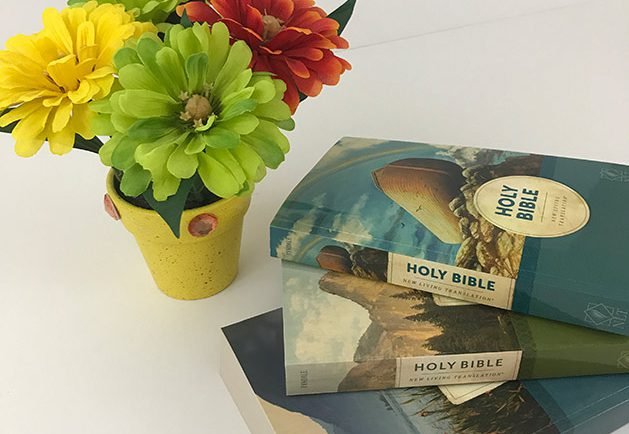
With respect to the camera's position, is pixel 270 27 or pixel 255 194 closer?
pixel 270 27

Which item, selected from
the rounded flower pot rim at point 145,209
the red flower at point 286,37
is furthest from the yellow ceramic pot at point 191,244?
Result: the red flower at point 286,37

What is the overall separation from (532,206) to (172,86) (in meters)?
0.29

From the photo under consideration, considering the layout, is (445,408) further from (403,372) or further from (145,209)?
(145,209)

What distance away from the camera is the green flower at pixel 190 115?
51 cm

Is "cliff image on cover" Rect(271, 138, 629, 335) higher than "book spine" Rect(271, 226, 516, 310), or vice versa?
"cliff image on cover" Rect(271, 138, 629, 335)

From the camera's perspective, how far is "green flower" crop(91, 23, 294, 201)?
1.68 feet

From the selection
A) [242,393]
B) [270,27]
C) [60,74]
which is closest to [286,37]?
[270,27]

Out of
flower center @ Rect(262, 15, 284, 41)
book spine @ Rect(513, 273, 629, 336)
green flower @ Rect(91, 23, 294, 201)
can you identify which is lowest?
book spine @ Rect(513, 273, 629, 336)

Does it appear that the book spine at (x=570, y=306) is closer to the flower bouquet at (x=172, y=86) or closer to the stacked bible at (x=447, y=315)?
the stacked bible at (x=447, y=315)

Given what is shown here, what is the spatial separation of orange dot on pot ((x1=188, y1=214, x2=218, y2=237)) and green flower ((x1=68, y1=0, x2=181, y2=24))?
0.52 feet

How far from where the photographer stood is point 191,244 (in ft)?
2.13

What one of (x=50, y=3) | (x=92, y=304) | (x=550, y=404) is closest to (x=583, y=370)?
(x=550, y=404)

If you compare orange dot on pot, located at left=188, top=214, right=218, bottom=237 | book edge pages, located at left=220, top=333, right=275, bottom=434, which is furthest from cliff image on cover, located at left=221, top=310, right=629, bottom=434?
orange dot on pot, located at left=188, top=214, right=218, bottom=237

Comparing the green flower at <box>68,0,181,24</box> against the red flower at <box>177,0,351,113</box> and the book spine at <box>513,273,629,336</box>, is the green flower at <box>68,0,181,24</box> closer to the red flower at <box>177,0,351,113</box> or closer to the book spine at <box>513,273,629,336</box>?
the red flower at <box>177,0,351,113</box>
